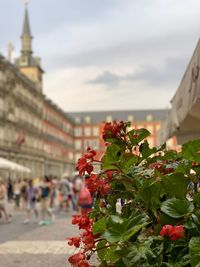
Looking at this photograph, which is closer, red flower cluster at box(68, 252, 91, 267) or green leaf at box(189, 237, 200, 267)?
green leaf at box(189, 237, 200, 267)

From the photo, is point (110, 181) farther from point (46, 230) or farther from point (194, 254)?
point (46, 230)

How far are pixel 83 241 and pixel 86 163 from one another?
0.46 metres

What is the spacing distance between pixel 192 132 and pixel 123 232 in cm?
698

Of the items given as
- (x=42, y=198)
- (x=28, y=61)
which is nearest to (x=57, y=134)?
(x=28, y=61)

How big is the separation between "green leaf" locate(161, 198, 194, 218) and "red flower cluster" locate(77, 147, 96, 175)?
60cm

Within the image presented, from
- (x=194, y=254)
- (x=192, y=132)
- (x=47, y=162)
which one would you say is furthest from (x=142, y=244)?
(x=47, y=162)

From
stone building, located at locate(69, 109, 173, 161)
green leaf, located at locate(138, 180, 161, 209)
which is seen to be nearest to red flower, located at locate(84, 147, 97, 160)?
green leaf, located at locate(138, 180, 161, 209)

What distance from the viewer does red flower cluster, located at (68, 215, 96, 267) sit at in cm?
285

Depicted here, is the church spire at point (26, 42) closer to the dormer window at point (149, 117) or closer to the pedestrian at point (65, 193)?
the dormer window at point (149, 117)

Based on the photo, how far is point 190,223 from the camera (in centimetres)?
248

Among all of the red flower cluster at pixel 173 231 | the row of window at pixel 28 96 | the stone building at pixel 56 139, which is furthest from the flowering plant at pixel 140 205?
the stone building at pixel 56 139

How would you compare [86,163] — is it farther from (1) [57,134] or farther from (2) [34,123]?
(1) [57,134]

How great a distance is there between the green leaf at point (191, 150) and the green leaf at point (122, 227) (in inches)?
17.1

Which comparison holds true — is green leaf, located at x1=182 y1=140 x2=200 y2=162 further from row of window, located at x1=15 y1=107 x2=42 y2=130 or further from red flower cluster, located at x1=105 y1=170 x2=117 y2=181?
row of window, located at x1=15 y1=107 x2=42 y2=130
